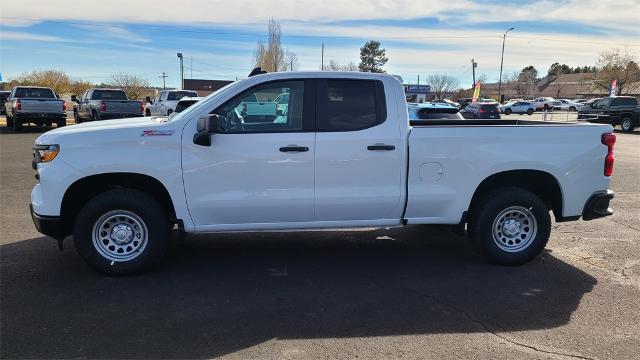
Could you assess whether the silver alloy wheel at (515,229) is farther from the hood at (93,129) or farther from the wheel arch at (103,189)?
the hood at (93,129)

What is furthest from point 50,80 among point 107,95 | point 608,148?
point 608,148

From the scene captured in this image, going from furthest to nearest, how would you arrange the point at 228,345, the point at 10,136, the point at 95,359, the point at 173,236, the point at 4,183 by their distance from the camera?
the point at 10,136 < the point at 4,183 < the point at 173,236 < the point at 228,345 < the point at 95,359

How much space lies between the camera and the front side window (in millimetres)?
5098

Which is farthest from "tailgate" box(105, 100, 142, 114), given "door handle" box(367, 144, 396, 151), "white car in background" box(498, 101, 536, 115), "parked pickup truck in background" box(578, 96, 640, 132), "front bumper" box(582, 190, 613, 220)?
"white car in background" box(498, 101, 536, 115)

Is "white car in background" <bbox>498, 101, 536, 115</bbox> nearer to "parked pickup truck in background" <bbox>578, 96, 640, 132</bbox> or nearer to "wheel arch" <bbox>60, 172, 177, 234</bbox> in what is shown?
"parked pickup truck in background" <bbox>578, 96, 640, 132</bbox>

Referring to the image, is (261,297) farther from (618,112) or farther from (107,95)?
(618,112)

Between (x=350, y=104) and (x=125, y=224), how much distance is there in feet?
8.25

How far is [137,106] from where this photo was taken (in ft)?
72.5

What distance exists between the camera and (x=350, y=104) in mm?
5297

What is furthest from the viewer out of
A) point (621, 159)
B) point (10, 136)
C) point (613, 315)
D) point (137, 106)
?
point (137, 106)

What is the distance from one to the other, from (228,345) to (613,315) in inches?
125

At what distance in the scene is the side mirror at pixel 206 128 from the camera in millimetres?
4754

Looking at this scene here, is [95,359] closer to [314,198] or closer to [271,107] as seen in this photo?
[314,198]

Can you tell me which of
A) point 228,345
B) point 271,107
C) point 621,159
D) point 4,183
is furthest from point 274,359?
point 621,159
